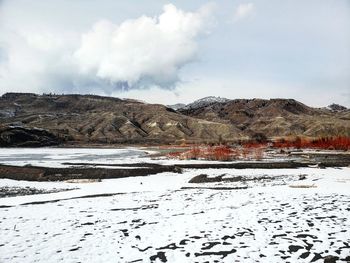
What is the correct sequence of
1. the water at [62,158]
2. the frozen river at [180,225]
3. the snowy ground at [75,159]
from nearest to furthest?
the frozen river at [180,225] < the snowy ground at [75,159] < the water at [62,158]

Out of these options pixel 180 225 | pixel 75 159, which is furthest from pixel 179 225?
pixel 75 159

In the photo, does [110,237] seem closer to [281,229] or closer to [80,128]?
[281,229]

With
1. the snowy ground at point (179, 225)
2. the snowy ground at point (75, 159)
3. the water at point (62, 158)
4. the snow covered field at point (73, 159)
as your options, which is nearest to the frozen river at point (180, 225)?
the snowy ground at point (179, 225)

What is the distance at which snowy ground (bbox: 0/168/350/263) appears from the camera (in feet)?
39.0

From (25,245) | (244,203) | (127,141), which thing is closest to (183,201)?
(244,203)

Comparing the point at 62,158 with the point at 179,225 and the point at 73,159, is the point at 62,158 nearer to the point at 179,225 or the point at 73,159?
the point at 73,159

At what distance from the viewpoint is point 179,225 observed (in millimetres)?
15586

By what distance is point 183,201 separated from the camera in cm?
2106

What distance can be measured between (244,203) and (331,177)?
615 inches

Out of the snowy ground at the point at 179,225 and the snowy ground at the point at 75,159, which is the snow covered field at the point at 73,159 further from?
the snowy ground at the point at 179,225

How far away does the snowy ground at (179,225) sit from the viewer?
11891 millimetres

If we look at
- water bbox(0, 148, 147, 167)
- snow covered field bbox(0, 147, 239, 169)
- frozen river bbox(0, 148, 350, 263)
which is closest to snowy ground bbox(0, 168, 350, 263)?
frozen river bbox(0, 148, 350, 263)

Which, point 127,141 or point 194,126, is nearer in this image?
point 127,141

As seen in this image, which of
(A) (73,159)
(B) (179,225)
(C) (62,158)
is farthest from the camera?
(C) (62,158)
